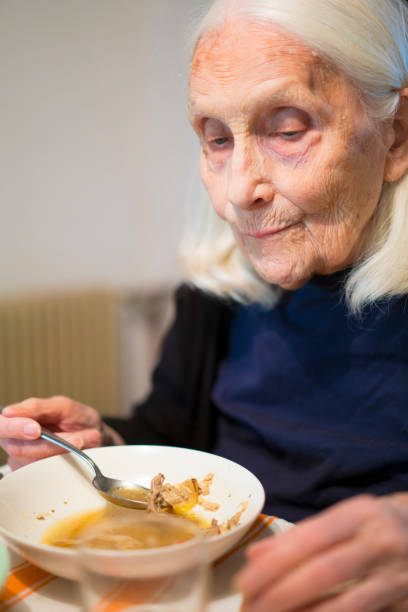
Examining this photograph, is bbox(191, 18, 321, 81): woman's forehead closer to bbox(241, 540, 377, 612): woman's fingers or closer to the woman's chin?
the woman's chin

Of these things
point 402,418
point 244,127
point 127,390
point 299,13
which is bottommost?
point 127,390

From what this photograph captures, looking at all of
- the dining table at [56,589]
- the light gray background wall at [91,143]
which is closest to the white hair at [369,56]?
the dining table at [56,589]

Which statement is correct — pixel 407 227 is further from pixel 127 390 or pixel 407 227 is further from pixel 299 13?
pixel 127 390

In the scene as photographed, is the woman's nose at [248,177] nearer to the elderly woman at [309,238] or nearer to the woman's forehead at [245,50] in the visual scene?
the elderly woman at [309,238]

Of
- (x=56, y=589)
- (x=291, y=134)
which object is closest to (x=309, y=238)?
(x=291, y=134)

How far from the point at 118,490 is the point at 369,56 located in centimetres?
74

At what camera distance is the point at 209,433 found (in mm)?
1312

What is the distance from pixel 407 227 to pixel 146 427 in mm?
765

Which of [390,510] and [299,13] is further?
[299,13]

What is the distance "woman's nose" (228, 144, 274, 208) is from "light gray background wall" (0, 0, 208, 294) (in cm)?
177

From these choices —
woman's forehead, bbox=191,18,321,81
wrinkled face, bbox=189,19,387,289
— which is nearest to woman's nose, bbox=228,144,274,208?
wrinkled face, bbox=189,19,387,289

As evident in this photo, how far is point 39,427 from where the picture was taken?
0.84 meters

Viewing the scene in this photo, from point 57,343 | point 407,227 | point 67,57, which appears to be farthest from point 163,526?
point 67,57

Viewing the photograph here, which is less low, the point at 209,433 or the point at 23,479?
the point at 23,479
